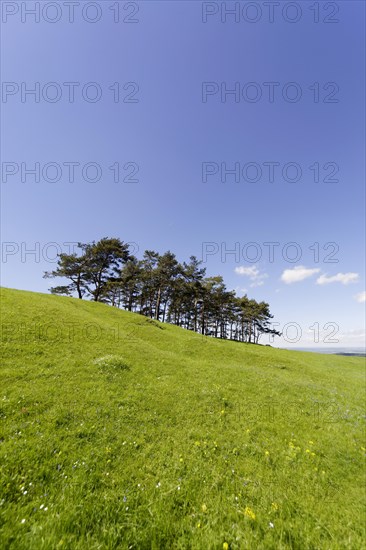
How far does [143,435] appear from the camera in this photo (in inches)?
340

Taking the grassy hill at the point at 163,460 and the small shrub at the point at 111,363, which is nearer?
the grassy hill at the point at 163,460

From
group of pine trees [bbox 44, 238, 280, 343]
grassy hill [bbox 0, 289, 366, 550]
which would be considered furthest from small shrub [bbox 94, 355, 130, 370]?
group of pine trees [bbox 44, 238, 280, 343]

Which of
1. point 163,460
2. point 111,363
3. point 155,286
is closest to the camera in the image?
point 163,460

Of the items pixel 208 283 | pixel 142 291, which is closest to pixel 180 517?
pixel 208 283

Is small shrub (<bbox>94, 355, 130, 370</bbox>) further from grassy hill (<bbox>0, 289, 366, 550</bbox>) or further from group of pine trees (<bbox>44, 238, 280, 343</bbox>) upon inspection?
group of pine trees (<bbox>44, 238, 280, 343</bbox>)

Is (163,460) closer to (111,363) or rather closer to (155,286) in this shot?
(111,363)

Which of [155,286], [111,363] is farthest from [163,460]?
[155,286]

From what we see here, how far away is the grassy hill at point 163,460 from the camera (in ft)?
16.4

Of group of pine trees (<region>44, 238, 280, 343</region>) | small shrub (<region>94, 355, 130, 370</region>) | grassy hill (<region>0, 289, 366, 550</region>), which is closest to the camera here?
grassy hill (<region>0, 289, 366, 550</region>)

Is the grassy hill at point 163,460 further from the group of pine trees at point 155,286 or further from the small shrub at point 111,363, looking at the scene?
the group of pine trees at point 155,286

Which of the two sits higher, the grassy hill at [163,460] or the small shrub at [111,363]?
the small shrub at [111,363]

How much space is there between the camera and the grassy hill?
16.4 ft

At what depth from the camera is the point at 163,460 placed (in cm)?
744

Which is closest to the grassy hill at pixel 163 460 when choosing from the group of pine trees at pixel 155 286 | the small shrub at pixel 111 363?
the small shrub at pixel 111 363
